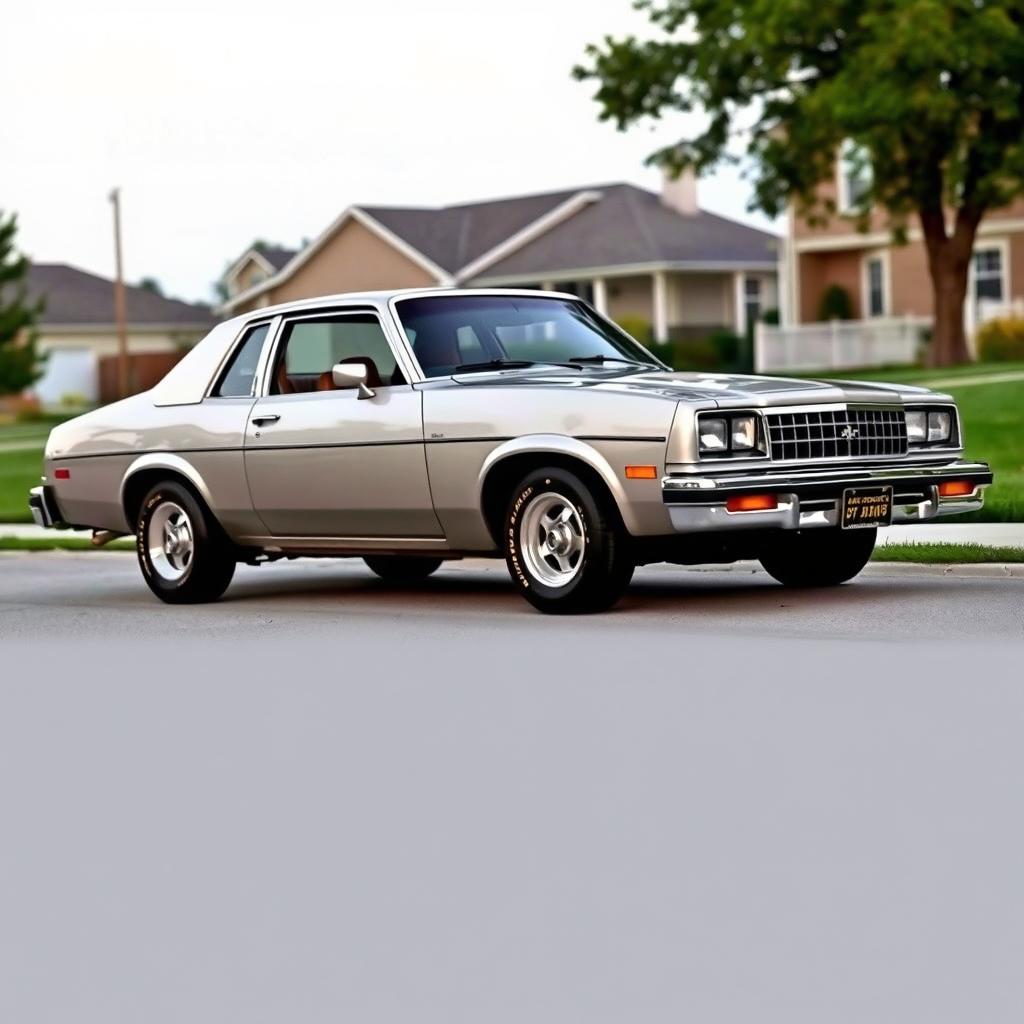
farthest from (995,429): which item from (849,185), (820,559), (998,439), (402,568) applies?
(849,185)

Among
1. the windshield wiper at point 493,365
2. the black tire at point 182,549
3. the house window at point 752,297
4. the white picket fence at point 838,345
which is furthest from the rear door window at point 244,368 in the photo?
the house window at point 752,297

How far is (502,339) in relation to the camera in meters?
12.1

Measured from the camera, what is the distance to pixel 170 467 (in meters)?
13.1

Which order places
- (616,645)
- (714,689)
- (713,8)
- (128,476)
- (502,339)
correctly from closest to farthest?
(714,689)
(616,645)
(502,339)
(128,476)
(713,8)

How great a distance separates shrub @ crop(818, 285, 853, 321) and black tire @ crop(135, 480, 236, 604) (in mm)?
40757

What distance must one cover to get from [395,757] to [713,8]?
3367 cm

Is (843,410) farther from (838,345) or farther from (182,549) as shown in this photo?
(838,345)

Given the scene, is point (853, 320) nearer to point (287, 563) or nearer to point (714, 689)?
point (287, 563)

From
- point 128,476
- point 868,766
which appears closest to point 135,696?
point 868,766

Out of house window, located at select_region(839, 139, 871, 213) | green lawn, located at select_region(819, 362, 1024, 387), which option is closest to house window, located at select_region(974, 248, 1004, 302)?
house window, located at select_region(839, 139, 871, 213)

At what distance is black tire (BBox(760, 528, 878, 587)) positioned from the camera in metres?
12.3

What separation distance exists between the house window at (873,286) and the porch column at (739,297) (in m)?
6.41

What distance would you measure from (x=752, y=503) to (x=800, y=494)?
34 centimetres

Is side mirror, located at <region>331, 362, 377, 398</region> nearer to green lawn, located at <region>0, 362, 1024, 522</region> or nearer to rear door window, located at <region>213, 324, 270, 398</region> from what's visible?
rear door window, located at <region>213, 324, 270, 398</region>
